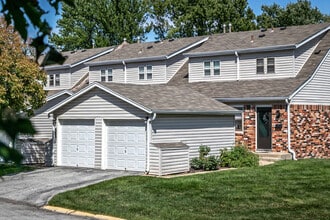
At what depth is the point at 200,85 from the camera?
3045 cm

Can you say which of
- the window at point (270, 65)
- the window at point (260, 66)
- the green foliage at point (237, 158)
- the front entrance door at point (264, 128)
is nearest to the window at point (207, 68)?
the window at point (260, 66)

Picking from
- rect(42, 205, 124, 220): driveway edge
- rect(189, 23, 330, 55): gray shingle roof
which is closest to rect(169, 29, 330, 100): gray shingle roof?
rect(189, 23, 330, 55): gray shingle roof

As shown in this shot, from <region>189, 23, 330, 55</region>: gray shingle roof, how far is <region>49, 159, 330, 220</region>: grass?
11394 millimetres

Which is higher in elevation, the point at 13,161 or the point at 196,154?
the point at 13,161

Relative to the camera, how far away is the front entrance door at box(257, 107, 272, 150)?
26.6 m

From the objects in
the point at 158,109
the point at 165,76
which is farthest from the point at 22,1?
the point at 165,76

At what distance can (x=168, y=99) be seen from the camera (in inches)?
890

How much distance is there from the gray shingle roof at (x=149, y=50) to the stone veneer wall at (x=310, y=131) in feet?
32.0

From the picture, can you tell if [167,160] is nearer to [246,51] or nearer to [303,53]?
[246,51]

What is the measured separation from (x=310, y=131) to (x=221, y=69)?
6.12 m

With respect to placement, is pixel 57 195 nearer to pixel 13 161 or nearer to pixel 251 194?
pixel 251 194

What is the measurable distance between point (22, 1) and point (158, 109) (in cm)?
1869

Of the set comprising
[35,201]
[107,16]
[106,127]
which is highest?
[107,16]

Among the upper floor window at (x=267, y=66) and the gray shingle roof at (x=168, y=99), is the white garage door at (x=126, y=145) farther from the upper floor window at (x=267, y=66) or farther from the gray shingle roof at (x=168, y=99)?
the upper floor window at (x=267, y=66)
